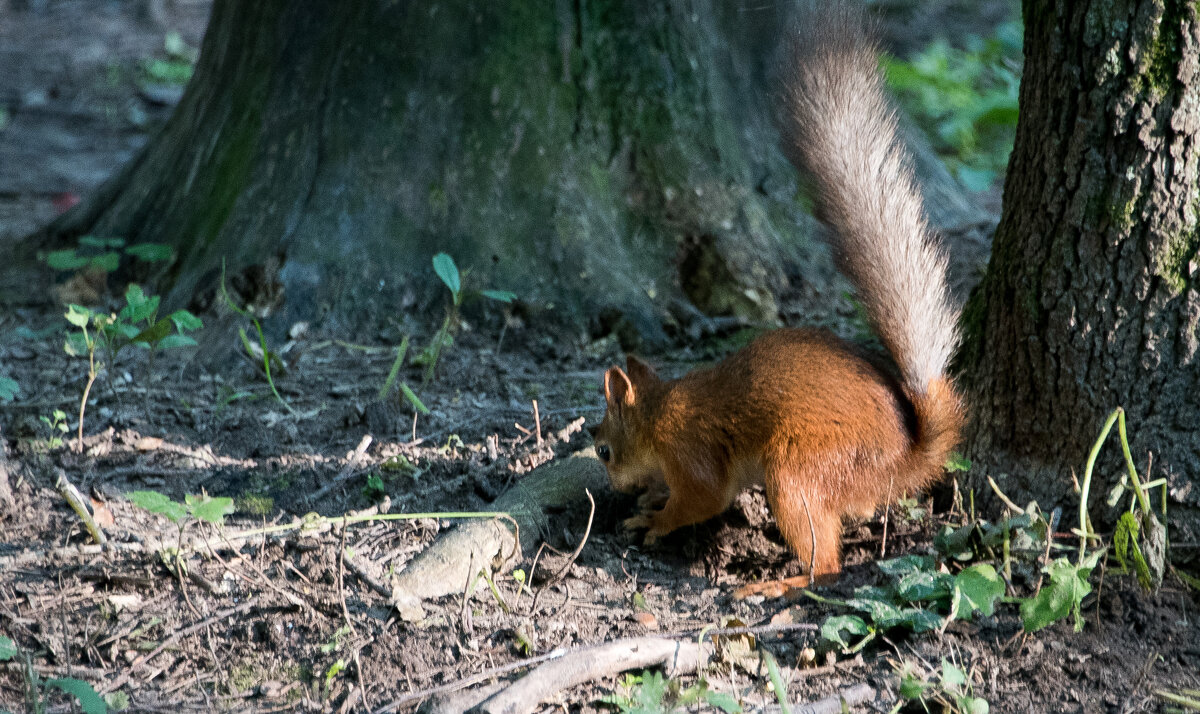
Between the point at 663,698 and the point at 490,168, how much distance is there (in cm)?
277

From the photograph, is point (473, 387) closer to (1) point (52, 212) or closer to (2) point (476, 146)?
(2) point (476, 146)

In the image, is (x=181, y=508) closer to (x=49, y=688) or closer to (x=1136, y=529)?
(x=49, y=688)

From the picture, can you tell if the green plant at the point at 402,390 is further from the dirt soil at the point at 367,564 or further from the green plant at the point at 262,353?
the green plant at the point at 262,353

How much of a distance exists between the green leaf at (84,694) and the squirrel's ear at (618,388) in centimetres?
167

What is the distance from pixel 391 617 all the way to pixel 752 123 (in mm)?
3156

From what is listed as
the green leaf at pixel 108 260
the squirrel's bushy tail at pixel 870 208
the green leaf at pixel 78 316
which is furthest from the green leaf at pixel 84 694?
Result: the green leaf at pixel 108 260

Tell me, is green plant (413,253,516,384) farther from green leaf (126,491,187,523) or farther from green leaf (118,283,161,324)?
green leaf (126,491,187,523)

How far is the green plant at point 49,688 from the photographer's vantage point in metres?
1.94

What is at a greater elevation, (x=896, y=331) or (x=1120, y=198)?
(x=1120, y=198)

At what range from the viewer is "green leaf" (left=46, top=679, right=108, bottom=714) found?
76.0 inches

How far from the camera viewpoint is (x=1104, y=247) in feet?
8.07

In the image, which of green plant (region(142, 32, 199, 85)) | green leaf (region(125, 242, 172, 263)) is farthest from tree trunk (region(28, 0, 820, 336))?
green plant (region(142, 32, 199, 85))

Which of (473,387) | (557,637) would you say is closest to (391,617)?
(557,637)

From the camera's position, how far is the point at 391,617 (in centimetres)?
240
